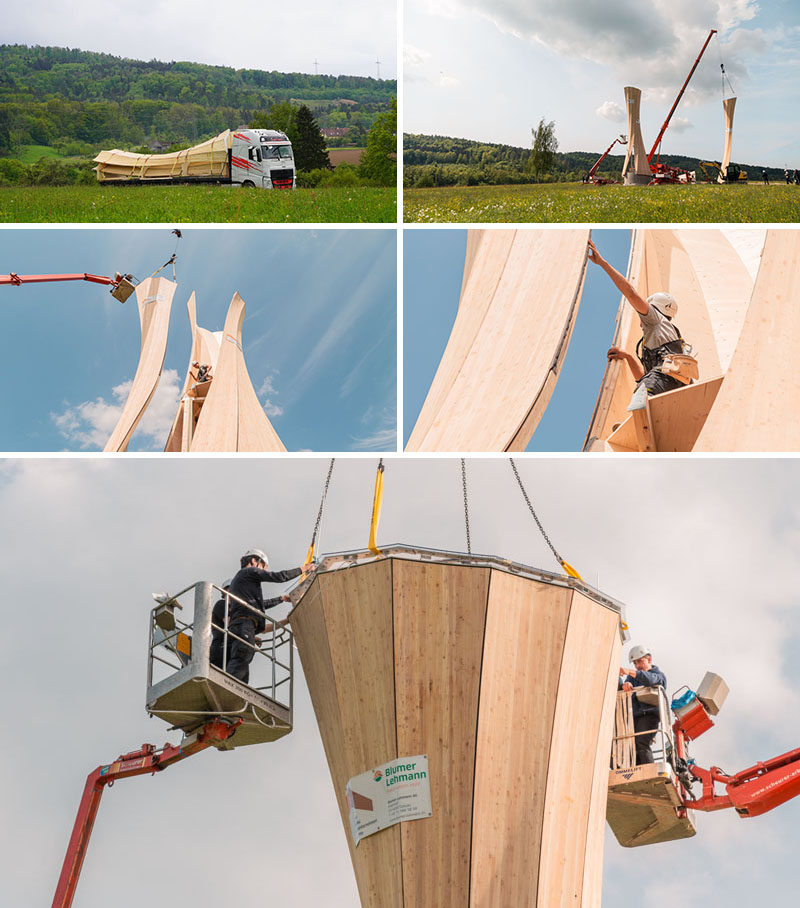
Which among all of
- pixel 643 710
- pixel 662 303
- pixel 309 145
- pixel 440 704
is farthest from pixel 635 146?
pixel 440 704

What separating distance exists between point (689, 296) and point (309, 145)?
916cm

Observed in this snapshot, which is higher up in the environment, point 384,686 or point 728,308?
point 728,308

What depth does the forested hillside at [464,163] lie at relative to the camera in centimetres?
1689

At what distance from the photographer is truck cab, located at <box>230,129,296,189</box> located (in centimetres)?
1991

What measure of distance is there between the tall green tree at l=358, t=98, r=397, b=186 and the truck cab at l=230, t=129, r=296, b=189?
7.16ft

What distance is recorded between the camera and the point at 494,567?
9.06 m

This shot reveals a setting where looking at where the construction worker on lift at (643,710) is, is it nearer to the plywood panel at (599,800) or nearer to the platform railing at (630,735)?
the platform railing at (630,735)

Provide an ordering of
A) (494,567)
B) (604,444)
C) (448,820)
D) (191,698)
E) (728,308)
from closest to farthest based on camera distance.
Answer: (448,820) → (494,567) → (191,698) → (604,444) → (728,308)

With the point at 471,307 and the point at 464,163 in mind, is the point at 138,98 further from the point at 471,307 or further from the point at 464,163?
the point at 471,307

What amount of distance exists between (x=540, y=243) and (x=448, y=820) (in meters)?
7.38

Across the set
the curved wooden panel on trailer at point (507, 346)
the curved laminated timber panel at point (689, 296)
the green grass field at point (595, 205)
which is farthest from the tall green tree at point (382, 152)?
the curved wooden panel on trailer at point (507, 346)

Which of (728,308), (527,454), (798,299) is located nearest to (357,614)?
(527,454)

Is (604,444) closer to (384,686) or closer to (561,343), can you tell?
(561,343)

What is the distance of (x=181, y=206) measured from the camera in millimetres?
17391
